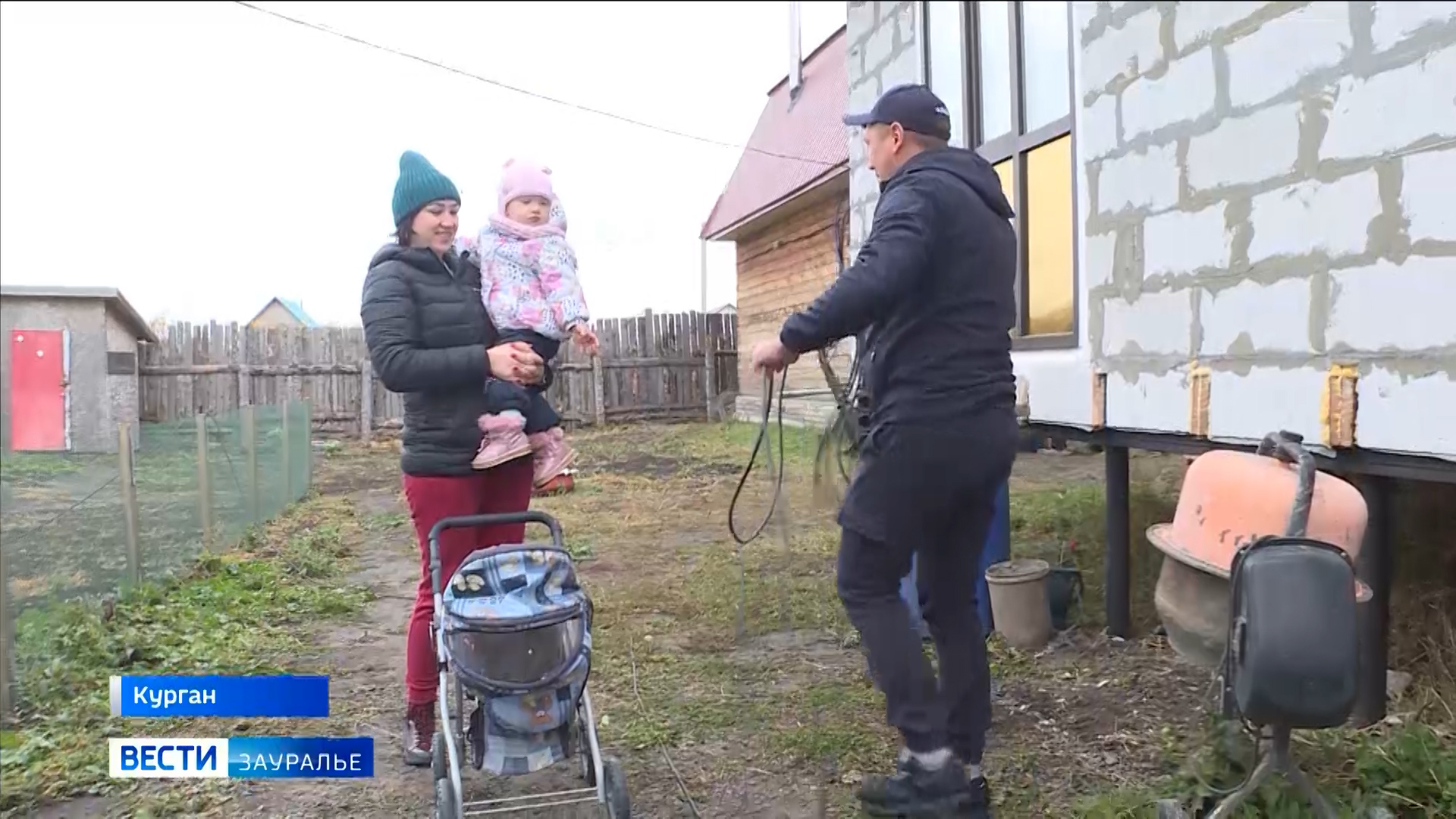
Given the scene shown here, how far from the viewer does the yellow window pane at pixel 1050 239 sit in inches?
195

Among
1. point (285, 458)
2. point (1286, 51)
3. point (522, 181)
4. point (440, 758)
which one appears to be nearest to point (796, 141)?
point (285, 458)

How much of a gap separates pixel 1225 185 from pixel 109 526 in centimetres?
499

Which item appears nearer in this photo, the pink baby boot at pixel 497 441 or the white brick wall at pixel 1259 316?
the pink baby boot at pixel 497 441

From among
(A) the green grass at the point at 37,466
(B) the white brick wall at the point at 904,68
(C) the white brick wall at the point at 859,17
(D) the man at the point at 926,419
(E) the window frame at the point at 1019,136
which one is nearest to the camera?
(D) the man at the point at 926,419

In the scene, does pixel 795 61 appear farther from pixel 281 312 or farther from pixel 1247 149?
pixel 281 312

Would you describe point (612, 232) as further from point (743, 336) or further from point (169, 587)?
point (169, 587)

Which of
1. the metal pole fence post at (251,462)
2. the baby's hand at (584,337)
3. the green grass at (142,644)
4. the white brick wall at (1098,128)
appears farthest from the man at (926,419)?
the metal pole fence post at (251,462)

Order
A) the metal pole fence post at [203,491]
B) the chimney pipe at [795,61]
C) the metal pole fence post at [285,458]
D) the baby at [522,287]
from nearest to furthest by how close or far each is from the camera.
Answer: the baby at [522,287] < the metal pole fence post at [203,491] < the metal pole fence post at [285,458] < the chimney pipe at [795,61]

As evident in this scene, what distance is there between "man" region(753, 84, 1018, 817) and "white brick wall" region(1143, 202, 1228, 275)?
131 cm

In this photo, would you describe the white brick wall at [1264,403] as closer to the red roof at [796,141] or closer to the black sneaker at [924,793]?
the black sneaker at [924,793]

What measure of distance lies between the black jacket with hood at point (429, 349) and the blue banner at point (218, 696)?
133cm

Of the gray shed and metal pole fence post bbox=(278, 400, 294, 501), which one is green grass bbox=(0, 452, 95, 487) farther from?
the gray shed

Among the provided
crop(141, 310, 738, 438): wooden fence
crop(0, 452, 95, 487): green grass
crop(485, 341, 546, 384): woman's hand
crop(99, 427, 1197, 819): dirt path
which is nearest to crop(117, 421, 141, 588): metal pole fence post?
crop(0, 452, 95, 487): green grass

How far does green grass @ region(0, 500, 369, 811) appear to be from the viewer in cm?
338
